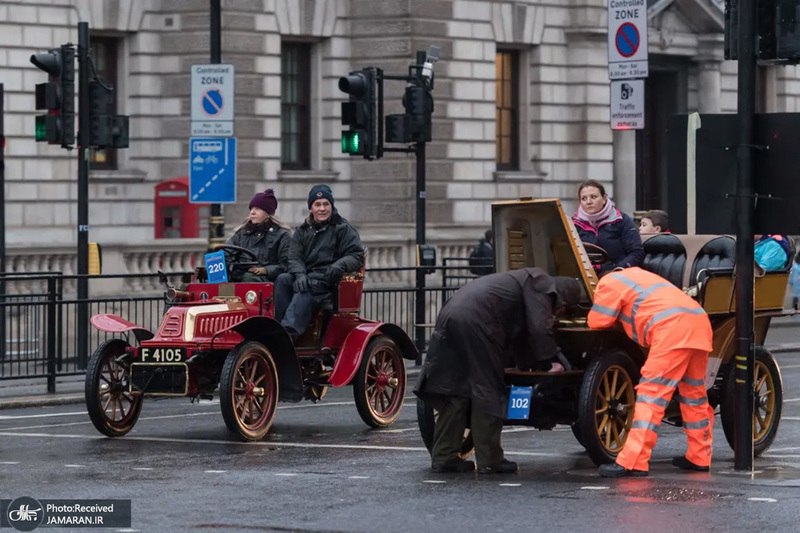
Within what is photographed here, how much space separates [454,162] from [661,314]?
992 inches

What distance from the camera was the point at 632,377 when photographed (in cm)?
1328

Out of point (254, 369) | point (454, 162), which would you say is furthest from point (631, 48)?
point (454, 162)

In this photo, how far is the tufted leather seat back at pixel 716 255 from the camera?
14305 millimetres

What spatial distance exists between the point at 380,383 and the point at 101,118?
7221mm

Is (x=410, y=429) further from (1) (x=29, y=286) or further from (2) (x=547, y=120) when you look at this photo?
(2) (x=547, y=120)

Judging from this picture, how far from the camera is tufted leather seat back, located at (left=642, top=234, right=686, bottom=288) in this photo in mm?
14602

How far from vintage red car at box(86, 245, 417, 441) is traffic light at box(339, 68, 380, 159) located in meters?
7.58

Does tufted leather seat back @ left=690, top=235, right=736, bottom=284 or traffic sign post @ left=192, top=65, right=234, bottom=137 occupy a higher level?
traffic sign post @ left=192, top=65, right=234, bottom=137

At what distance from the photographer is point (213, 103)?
76.0 feet

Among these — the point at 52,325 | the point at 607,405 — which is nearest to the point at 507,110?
the point at 52,325

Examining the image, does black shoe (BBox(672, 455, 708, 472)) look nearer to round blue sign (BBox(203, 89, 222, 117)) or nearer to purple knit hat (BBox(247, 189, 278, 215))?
purple knit hat (BBox(247, 189, 278, 215))

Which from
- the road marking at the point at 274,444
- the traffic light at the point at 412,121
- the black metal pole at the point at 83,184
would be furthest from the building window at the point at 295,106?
the road marking at the point at 274,444

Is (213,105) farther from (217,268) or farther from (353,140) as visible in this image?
(217,268)

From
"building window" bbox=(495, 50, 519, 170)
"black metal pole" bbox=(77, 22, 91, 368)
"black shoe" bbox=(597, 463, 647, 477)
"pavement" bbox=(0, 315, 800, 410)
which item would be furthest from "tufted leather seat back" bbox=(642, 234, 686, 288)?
"building window" bbox=(495, 50, 519, 170)
